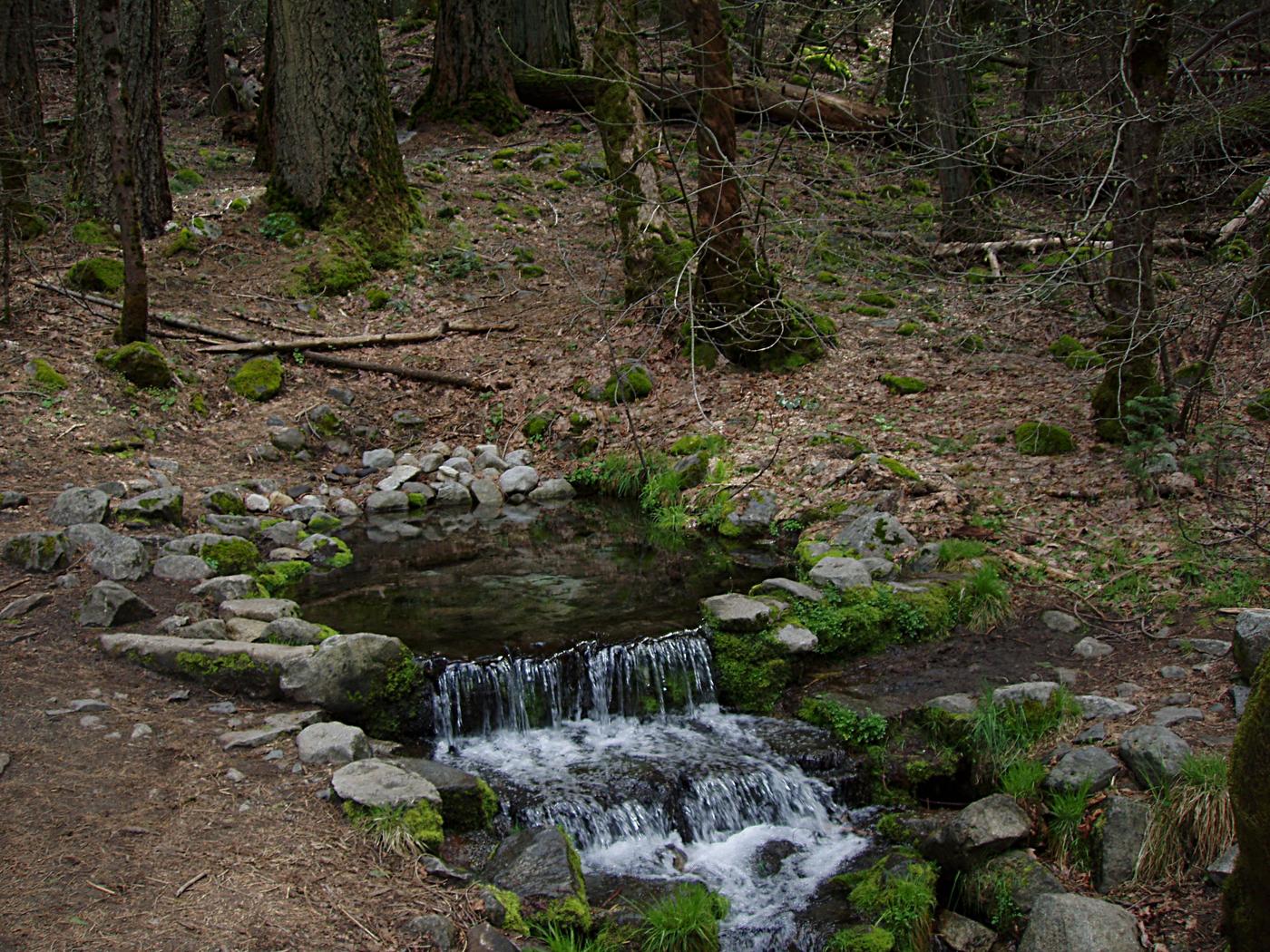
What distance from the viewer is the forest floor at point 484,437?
11.6 ft

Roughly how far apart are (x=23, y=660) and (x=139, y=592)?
116 centimetres

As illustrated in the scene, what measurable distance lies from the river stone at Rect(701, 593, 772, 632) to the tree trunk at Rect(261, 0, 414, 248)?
7.60 metres

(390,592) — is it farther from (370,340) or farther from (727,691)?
(370,340)

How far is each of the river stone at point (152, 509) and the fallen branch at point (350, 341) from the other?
288cm

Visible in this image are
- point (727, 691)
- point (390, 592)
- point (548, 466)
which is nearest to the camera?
point (727, 691)

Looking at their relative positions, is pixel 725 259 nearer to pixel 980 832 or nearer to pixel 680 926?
pixel 980 832

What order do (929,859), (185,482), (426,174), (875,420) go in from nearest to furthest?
(929,859) → (185,482) → (875,420) → (426,174)

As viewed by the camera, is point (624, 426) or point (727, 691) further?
point (624, 426)

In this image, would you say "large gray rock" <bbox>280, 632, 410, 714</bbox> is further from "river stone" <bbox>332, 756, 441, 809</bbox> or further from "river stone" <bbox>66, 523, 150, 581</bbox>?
"river stone" <bbox>66, 523, 150, 581</bbox>

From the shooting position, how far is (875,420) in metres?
9.07

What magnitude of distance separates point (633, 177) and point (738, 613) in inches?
257

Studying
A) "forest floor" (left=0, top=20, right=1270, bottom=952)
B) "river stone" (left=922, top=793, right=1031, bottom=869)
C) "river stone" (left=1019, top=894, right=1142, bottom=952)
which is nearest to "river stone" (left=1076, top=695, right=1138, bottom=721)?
"forest floor" (left=0, top=20, right=1270, bottom=952)

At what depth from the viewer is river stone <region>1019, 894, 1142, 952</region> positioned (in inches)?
138

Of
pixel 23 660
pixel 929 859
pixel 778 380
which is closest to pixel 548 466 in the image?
pixel 778 380
